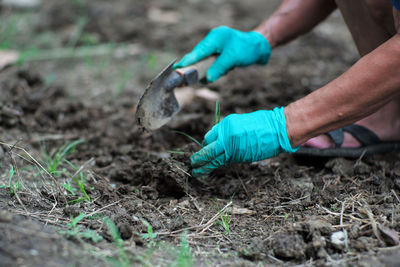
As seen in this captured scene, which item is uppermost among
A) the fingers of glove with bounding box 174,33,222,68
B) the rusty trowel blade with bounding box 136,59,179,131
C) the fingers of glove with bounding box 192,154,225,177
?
the fingers of glove with bounding box 174,33,222,68

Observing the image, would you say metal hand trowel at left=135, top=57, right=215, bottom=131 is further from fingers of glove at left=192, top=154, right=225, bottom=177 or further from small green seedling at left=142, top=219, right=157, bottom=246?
small green seedling at left=142, top=219, right=157, bottom=246

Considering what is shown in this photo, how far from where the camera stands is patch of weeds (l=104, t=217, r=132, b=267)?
135cm

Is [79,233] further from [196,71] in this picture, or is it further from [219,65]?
[219,65]

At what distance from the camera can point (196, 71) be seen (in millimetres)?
2162

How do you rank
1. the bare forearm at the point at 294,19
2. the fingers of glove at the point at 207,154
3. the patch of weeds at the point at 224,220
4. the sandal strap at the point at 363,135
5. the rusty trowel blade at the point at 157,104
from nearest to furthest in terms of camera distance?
the patch of weeds at the point at 224,220 → the fingers of glove at the point at 207,154 → the rusty trowel blade at the point at 157,104 → the sandal strap at the point at 363,135 → the bare forearm at the point at 294,19

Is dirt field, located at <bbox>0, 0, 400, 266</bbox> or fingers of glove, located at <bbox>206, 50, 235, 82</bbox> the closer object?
dirt field, located at <bbox>0, 0, 400, 266</bbox>

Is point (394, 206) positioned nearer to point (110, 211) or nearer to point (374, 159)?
point (374, 159)

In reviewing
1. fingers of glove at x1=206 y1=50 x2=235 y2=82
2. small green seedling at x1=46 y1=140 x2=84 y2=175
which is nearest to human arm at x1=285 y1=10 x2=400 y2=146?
fingers of glove at x1=206 y1=50 x2=235 y2=82

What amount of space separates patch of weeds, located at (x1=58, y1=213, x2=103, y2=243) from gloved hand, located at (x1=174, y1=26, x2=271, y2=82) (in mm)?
1121

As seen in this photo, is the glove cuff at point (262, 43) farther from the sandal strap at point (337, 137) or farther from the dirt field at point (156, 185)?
the sandal strap at point (337, 137)

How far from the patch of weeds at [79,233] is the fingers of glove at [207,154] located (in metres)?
0.56

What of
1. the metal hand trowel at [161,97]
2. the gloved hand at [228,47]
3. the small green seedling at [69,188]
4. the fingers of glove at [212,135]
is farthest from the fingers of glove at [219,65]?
the small green seedling at [69,188]

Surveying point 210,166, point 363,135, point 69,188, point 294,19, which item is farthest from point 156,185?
point 294,19

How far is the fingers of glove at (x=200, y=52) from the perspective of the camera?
212 centimetres
